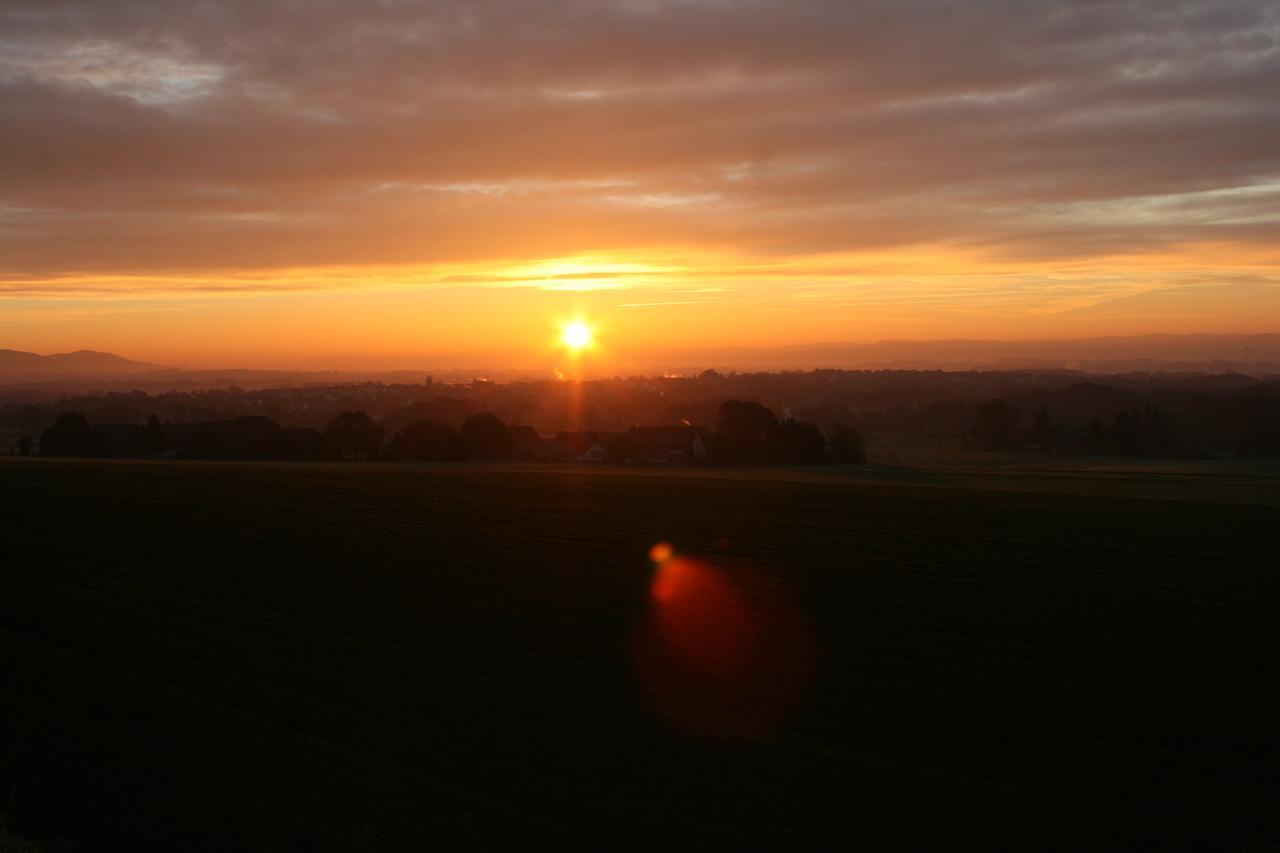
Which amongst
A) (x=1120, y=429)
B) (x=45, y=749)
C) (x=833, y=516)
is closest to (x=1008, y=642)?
(x=45, y=749)

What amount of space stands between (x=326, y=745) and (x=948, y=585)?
1247cm

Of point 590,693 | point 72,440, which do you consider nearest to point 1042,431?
point 72,440

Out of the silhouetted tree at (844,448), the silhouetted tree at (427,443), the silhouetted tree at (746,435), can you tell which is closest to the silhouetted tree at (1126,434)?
the silhouetted tree at (844,448)

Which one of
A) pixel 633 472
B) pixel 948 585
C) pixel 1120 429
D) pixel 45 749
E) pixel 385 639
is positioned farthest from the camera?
pixel 1120 429

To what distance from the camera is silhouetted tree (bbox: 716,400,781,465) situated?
194 ft

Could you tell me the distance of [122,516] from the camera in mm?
26141

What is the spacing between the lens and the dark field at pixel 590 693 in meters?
9.00

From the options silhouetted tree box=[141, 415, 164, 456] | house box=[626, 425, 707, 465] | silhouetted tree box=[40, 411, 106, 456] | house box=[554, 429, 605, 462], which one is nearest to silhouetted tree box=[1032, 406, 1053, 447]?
house box=[626, 425, 707, 465]

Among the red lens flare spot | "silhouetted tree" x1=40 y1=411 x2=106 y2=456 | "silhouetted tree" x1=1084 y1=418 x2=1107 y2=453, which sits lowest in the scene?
"silhouetted tree" x1=1084 y1=418 x2=1107 y2=453

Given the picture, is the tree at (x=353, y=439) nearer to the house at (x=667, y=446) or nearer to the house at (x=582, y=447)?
the house at (x=582, y=447)

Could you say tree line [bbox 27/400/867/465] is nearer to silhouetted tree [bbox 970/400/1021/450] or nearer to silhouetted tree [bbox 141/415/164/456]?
silhouetted tree [bbox 141/415/164/456]

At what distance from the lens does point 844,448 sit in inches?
2483

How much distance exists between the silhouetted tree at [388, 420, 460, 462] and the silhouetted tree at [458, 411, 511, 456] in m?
0.54

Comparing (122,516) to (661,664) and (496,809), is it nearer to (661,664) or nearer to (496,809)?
(661,664)
